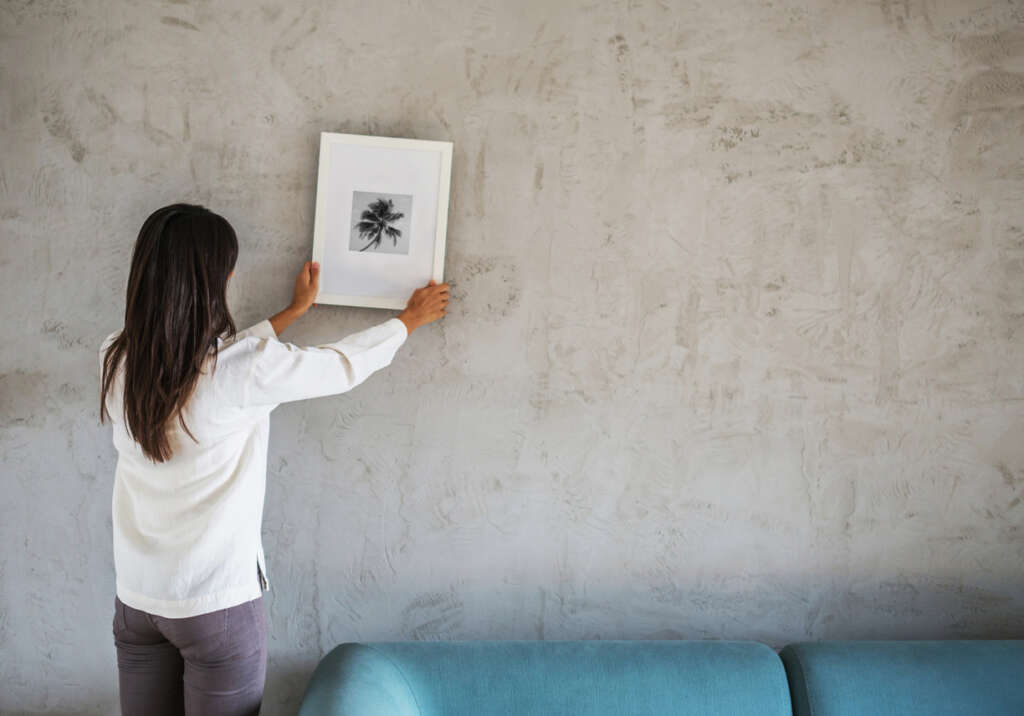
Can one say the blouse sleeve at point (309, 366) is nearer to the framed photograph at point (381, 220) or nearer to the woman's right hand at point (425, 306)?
the woman's right hand at point (425, 306)

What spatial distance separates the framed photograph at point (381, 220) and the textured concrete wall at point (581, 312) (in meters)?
0.06

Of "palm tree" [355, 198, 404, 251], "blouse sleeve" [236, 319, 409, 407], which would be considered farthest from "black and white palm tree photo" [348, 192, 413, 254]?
"blouse sleeve" [236, 319, 409, 407]

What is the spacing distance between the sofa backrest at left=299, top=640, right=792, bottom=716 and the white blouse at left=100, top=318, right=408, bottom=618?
325mm

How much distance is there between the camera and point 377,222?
6.32 feet

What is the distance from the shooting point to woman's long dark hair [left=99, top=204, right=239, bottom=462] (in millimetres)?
1443

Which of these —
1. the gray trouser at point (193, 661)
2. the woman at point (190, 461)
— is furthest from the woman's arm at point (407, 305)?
the gray trouser at point (193, 661)

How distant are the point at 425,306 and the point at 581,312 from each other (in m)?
0.41

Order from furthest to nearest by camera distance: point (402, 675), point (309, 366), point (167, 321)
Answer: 1. point (402, 675)
2. point (309, 366)
3. point (167, 321)

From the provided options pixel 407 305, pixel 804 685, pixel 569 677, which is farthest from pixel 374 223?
pixel 804 685

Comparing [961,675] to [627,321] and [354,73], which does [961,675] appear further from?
[354,73]

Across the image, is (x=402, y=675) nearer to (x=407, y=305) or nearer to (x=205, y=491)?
(x=205, y=491)

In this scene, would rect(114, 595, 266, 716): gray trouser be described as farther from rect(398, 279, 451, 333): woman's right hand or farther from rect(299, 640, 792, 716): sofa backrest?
rect(398, 279, 451, 333): woman's right hand

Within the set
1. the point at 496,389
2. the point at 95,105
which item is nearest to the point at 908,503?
the point at 496,389

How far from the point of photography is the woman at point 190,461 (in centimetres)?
146
